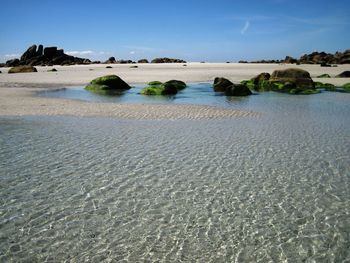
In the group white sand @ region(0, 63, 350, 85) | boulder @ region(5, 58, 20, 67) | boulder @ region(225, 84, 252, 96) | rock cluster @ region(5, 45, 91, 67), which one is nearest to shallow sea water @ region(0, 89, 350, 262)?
boulder @ region(225, 84, 252, 96)

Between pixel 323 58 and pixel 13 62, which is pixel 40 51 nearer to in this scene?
pixel 13 62

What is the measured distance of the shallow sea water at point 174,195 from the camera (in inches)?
177

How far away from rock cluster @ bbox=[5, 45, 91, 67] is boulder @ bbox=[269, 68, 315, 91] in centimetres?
6888

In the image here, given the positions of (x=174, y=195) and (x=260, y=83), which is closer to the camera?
(x=174, y=195)

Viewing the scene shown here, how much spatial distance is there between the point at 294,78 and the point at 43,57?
78101 mm

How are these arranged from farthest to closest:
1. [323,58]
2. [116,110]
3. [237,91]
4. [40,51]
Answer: [40,51] < [323,58] < [237,91] < [116,110]

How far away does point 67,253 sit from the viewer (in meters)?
4.33

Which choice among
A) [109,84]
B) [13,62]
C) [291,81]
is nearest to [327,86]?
[291,81]

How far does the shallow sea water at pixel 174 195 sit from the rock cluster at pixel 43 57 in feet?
271

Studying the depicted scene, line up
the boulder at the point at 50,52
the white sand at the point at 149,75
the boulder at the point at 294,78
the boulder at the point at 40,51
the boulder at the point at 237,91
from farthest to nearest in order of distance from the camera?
1. the boulder at the point at 40,51
2. the boulder at the point at 50,52
3. the white sand at the point at 149,75
4. the boulder at the point at 294,78
5. the boulder at the point at 237,91

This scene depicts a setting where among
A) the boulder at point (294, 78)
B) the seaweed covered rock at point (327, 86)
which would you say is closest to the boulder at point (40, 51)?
the boulder at point (294, 78)

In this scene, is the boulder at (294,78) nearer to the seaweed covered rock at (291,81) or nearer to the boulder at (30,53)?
the seaweed covered rock at (291,81)

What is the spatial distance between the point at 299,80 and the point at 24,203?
82.8ft

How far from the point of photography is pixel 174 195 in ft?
20.2
